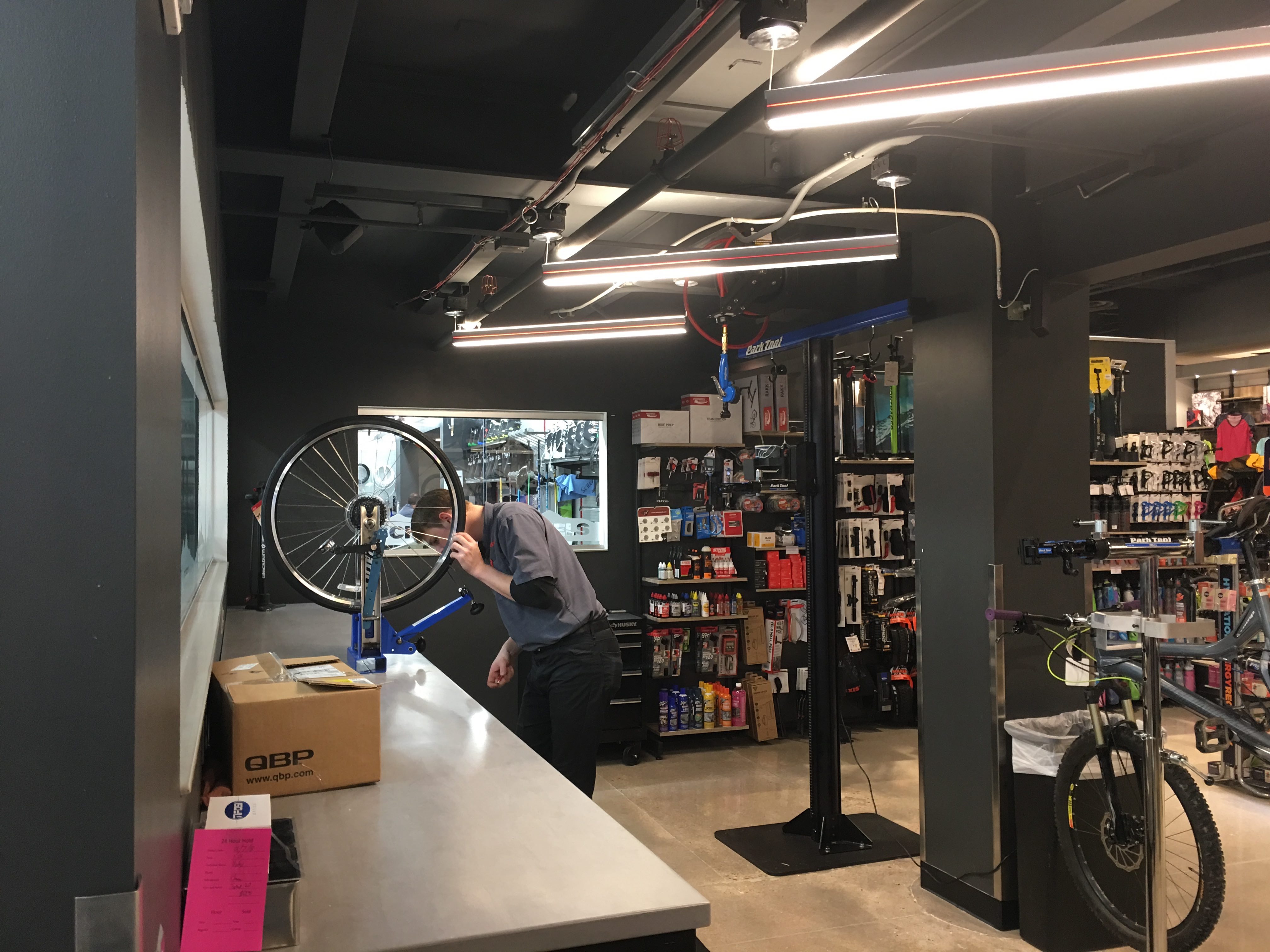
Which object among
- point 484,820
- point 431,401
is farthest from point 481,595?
point 484,820

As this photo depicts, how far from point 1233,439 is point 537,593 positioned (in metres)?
6.50

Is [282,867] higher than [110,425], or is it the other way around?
[110,425]

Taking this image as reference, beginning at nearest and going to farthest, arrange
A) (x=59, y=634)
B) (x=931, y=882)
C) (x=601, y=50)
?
(x=59, y=634), (x=601, y=50), (x=931, y=882)

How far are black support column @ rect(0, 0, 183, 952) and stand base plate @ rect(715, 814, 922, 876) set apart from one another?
153 inches

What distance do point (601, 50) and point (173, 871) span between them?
300cm

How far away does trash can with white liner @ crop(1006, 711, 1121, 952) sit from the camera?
11.6ft

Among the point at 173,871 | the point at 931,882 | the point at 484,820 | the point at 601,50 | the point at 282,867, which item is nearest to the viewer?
the point at 173,871

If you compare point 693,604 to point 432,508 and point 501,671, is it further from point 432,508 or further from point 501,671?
point 432,508

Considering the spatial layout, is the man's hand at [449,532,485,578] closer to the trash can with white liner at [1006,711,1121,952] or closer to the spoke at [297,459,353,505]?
the trash can with white liner at [1006,711,1121,952]

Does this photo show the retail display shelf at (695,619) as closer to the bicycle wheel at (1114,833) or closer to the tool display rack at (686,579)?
the tool display rack at (686,579)

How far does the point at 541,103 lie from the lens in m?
3.70

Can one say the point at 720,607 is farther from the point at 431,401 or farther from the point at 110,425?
the point at 110,425

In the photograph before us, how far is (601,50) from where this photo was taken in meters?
3.40

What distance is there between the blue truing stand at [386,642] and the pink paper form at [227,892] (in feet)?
6.43
